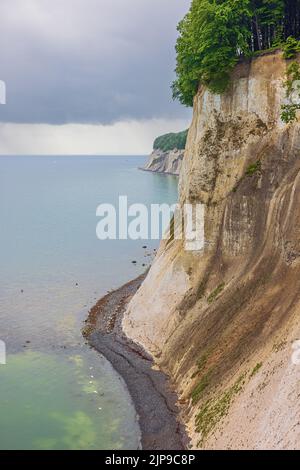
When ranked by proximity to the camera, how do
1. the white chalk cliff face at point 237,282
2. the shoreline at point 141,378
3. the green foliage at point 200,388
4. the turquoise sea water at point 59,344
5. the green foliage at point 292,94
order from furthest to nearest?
the green foliage at point 292,94, the turquoise sea water at point 59,344, the green foliage at point 200,388, the shoreline at point 141,378, the white chalk cliff face at point 237,282

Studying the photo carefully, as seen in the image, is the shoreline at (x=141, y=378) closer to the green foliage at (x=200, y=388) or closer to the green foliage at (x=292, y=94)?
the green foliage at (x=200, y=388)

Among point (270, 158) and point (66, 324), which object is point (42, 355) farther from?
point (270, 158)

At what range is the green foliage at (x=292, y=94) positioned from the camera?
1617 inches

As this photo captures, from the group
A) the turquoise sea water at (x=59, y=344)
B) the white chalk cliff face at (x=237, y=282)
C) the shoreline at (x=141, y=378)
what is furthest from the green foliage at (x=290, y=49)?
the turquoise sea water at (x=59, y=344)

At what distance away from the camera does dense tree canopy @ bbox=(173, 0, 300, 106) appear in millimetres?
46031

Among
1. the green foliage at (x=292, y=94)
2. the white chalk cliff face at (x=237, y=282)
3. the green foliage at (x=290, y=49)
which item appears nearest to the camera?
the white chalk cliff face at (x=237, y=282)

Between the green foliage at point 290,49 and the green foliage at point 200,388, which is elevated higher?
the green foliage at point 290,49

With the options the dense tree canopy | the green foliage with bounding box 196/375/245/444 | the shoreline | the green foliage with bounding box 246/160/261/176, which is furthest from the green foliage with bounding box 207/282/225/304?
the dense tree canopy

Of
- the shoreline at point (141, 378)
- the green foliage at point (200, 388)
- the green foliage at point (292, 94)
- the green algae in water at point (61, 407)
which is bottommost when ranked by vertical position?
the green algae in water at point (61, 407)

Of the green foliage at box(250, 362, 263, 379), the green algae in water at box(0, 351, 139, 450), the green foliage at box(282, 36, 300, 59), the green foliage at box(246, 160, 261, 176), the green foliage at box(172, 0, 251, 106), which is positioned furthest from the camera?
the green foliage at box(172, 0, 251, 106)

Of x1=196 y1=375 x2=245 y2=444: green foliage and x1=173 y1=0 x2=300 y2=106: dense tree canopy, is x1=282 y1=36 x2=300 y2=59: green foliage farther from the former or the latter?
x1=196 y1=375 x2=245 y2=444: green foliage

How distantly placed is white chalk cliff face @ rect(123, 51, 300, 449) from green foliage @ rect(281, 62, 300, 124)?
818 mm

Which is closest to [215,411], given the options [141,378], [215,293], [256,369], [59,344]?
[256,369]

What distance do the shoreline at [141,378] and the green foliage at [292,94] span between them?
2455 centimetres
